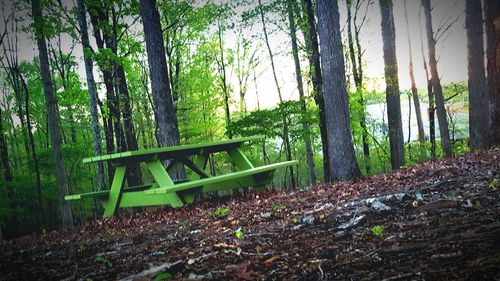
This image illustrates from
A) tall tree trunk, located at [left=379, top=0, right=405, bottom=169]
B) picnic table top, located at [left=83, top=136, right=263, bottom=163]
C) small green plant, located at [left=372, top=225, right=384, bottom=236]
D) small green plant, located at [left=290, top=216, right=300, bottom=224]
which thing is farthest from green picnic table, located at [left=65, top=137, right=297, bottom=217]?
tall tree trunk, located at [left=379, top=0, right=405, bottom=169]

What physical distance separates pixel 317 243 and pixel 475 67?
10.2m

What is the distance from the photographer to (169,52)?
19.8 m

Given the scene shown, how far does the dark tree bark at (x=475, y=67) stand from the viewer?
9516 mm

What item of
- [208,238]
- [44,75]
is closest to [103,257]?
[208,238]

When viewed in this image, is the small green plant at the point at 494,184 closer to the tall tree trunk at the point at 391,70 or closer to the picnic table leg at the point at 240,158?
the picnic table leg at the point at 240,158

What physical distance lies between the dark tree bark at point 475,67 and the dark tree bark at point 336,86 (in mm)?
5391

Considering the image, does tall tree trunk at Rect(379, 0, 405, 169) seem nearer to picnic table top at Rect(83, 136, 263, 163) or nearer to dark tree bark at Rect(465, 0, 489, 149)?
dark tree bark at Rect(465, 0, 489, 149)

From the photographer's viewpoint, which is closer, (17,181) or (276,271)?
(276,271)

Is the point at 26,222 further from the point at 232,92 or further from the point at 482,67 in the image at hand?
the point at 482,67

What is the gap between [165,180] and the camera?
4770 mm

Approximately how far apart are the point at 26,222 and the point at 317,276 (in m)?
29.0

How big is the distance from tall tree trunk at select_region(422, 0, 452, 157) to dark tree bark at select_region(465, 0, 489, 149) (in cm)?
557

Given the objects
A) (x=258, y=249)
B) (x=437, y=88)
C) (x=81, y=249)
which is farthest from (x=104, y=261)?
(x=437, y=88)

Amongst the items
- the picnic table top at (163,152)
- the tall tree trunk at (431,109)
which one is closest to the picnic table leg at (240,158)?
the picnic table top at (163,152)
